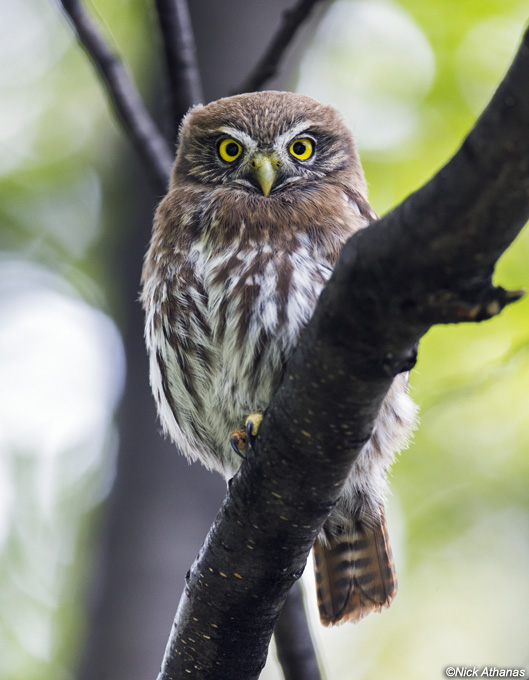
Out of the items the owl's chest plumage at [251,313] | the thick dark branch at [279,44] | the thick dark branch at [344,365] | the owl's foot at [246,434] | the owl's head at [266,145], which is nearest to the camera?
the thick dark branch at [344,365]

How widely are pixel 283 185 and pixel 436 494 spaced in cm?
318

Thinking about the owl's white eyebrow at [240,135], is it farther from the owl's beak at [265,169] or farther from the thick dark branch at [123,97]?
the thick dark branch at [123,97]

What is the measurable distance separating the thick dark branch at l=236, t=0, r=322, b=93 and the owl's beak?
0.36 meters

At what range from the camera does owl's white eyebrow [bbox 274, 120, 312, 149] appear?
3.96m

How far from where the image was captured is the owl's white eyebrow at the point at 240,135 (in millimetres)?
3969

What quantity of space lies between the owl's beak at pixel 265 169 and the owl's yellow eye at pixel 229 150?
0.17 meters

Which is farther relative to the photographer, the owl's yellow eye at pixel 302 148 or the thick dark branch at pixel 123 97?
the owl's yellow eye at pixel 302 148

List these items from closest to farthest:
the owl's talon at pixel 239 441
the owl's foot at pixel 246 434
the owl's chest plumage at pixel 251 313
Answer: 1. the owl's foot at pixel 246 434
2. the owl's talon at pixel 239 441
3. the owl's chest plumage at pixel 251 313

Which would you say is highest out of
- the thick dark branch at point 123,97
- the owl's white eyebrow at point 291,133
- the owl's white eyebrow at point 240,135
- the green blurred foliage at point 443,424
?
the thick dark branch at point 123,97

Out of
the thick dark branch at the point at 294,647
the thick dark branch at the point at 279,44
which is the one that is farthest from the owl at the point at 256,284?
the thick dark branch at the point at 294,647

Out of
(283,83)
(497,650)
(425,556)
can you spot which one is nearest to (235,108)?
(283,83)

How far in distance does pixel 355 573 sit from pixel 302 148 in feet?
6.80

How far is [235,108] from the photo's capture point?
13.5 feet

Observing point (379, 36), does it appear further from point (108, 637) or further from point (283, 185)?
point (108, 637)
